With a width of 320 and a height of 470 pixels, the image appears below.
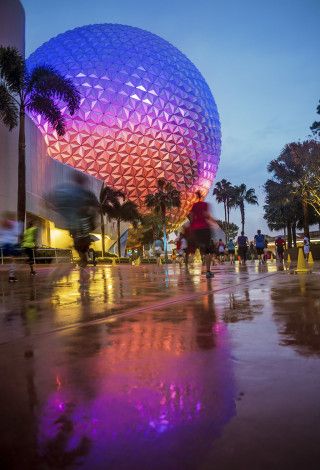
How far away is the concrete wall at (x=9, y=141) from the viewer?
25156 mm

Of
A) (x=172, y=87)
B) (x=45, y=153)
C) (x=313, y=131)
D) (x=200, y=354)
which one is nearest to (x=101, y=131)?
(x=172, y=87)

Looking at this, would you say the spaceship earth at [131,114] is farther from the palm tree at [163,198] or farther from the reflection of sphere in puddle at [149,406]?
the reflection of sphere in puddle at [149,406]

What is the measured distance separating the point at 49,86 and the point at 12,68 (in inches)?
79.7

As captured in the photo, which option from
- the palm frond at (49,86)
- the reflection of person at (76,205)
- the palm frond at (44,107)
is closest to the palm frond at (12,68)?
the palm frond at (49,86)

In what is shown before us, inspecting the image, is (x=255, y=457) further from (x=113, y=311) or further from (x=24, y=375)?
(x=113, y=311)

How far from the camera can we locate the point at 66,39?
5875cm

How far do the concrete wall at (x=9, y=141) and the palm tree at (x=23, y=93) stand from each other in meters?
2.72

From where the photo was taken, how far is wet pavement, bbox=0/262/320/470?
1659 mm

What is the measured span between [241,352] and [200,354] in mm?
279

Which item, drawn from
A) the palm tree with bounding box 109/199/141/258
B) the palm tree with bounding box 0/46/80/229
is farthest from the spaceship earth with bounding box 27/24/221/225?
the palm tree with bounding box 0/46/80/229

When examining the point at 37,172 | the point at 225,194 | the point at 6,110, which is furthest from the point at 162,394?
the point at 225,194

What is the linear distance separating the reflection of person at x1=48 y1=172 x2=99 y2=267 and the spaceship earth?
4142 cm

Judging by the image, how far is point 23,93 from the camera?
23.0 meters

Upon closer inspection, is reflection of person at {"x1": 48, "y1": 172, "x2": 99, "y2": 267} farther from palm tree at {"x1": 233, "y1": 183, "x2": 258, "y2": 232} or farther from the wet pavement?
palm tree at {"x1": 233, "y1": 183, "x2": 258, "y2": 232}
